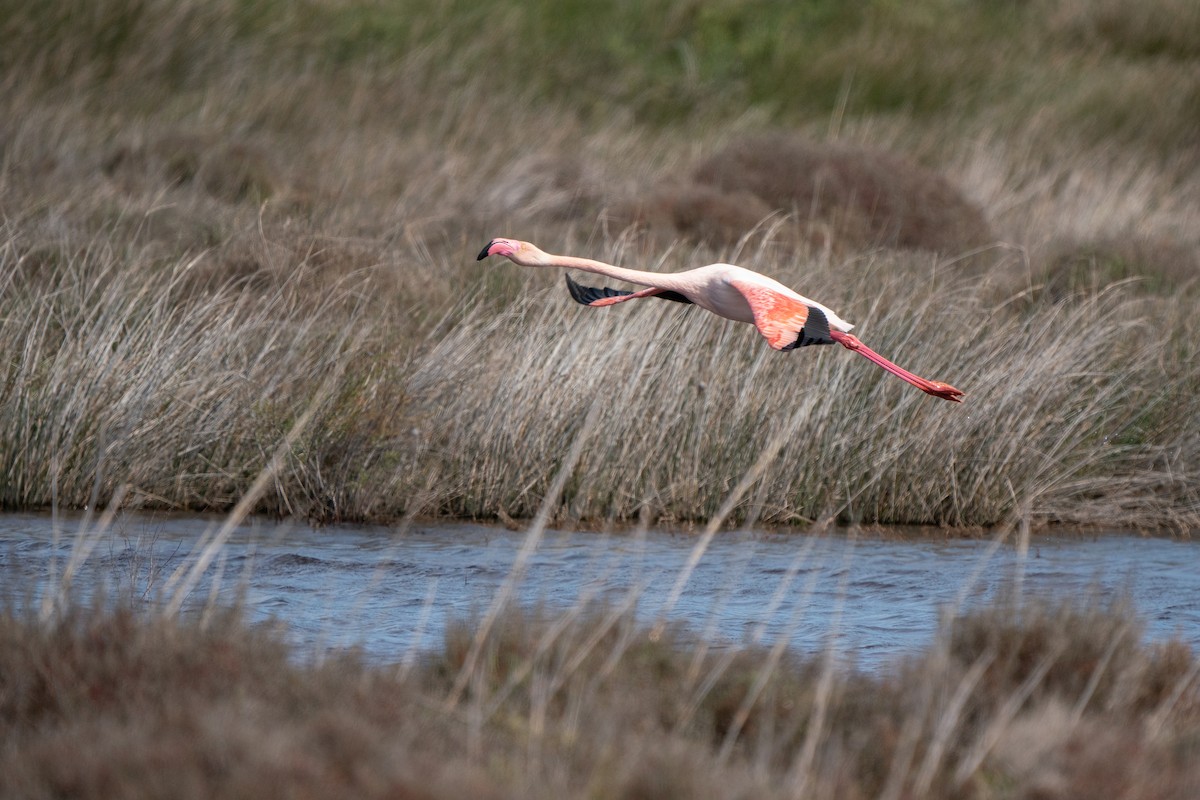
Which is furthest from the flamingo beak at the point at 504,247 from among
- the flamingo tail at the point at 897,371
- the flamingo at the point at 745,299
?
the flamingo tail at the point at 897,371

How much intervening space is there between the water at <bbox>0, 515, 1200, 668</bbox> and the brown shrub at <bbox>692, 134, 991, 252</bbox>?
4.30 metres

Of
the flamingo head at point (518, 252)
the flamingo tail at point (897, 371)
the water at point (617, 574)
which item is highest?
the flamingo head at point (518, 252)

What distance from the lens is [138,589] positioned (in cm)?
616

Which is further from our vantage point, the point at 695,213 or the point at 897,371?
the point at 695,213

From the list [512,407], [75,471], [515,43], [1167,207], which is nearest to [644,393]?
[512,407]

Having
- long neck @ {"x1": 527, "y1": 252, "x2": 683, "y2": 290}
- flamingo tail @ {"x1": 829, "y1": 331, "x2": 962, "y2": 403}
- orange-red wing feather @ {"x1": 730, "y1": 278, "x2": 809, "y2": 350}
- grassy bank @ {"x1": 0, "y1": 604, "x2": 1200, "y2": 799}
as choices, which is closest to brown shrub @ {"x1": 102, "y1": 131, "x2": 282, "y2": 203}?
long neck @ {"x1": 527, "y1": 252, "x2": 683, "y2": 290}

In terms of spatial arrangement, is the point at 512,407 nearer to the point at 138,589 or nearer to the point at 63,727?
the point at 138,589

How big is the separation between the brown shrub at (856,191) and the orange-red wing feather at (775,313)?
6400mm

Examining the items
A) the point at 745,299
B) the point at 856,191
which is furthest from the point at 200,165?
the point at 745,299

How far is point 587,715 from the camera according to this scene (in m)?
4.16

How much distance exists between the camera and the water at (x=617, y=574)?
6.36m

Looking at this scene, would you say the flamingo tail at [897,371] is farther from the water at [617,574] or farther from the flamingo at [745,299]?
the water at [617,574]

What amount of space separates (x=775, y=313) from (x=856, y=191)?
7304 millimetres

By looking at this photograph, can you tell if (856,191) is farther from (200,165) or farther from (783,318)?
(783,318)
